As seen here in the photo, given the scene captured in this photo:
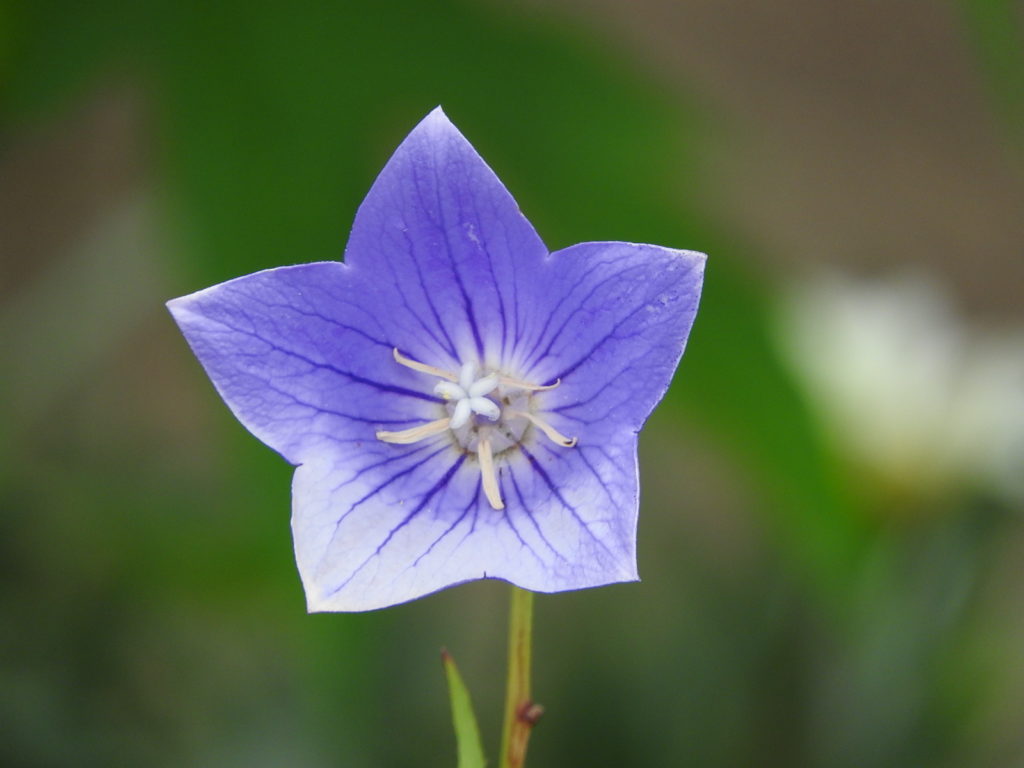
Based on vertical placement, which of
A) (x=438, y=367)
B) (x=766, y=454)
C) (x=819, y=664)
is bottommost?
(x=819, y=664)

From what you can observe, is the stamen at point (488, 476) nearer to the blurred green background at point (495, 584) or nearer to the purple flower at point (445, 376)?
the purple flower at point (445, 376)

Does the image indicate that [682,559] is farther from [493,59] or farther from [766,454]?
[493,59]

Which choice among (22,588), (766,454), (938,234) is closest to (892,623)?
(766,454)

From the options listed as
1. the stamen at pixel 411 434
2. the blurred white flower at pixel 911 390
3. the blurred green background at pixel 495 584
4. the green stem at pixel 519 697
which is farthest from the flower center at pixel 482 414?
the blurred white flower at pixel 911 390

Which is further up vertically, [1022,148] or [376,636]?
[1022,148]

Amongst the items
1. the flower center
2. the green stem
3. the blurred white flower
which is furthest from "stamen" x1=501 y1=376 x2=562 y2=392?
the blurred white flower

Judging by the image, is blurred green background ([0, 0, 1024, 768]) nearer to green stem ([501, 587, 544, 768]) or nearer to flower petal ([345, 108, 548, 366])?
flower petal ([345, 108, 548, 366])

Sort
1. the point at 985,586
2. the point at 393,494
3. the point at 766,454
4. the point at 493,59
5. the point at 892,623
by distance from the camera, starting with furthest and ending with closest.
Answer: the point at 985,586 → the point at 892,623 → the point at 493,59 → the point at 766,454 → the point at 393,494

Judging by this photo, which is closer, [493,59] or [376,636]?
[493,59]
